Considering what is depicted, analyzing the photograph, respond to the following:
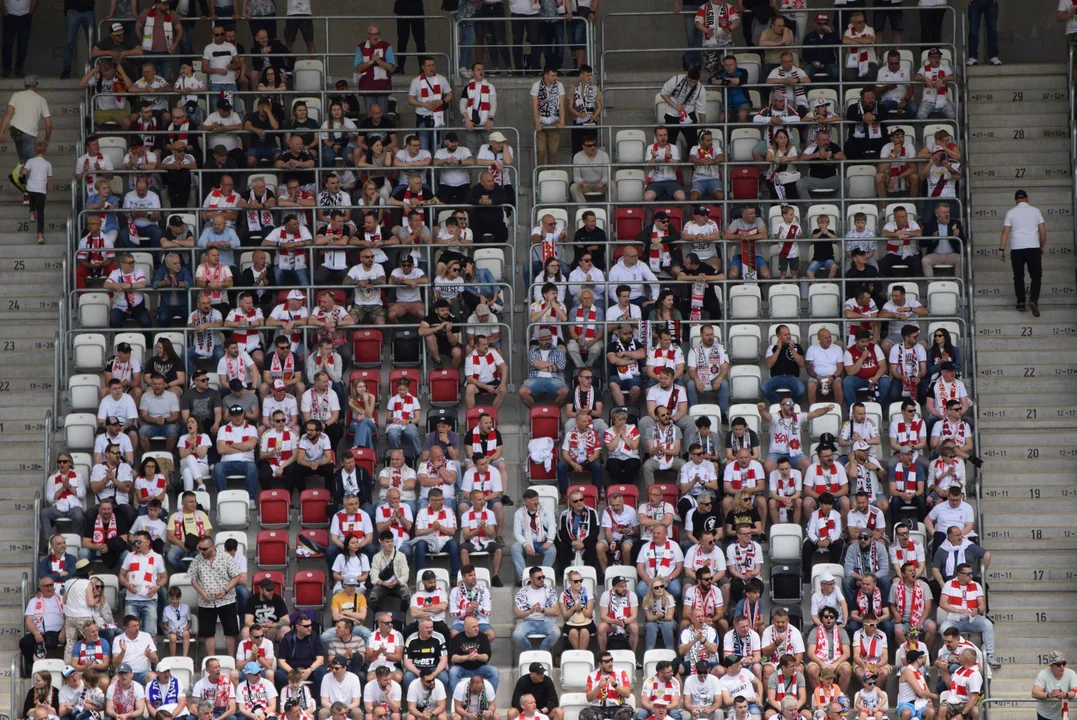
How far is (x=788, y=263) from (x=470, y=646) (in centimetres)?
694

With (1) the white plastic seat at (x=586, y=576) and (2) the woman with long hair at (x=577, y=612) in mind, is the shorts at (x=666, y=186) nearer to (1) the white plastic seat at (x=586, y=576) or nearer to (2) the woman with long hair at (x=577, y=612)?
(1) the white plastic seat at (x=586, y=576)

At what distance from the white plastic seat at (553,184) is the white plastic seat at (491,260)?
4.41ft

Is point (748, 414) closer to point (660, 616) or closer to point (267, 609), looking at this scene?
point (660, 616)

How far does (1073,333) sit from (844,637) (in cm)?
595

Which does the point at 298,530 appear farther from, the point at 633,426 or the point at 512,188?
the point at 512,188

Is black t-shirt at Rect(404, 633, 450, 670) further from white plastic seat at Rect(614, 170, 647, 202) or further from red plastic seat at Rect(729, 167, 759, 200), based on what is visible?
red plastic seat at Rect(729, 167, 759, 200)

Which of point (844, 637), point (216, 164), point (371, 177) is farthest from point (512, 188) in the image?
point (844, 637)

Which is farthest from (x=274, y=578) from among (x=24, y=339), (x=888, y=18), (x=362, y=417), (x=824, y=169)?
(x=888, y=18)

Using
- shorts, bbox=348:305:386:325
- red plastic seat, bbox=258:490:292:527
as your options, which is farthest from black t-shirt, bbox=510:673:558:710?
shorts, bbox=348:305:386:325

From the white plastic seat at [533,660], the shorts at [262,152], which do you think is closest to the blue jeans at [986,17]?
the shorts at [262,152]

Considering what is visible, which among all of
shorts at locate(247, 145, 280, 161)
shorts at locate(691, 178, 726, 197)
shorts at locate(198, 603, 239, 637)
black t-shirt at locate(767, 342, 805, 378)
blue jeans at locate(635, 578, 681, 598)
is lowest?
shorts at locate(198, 603, 239, 637)

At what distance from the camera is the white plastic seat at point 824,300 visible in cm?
2434

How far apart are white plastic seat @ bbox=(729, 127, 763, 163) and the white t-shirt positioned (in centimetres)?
358

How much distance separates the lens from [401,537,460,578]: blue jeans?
21.9m
